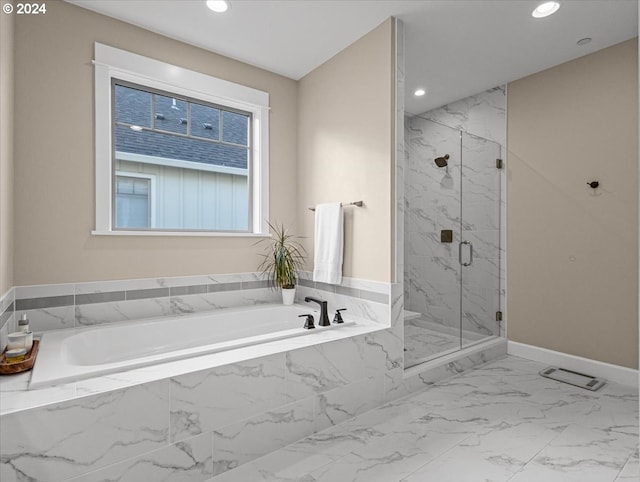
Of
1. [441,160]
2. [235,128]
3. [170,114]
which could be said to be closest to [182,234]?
[170,114]

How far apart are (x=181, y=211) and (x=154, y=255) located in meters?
0.49

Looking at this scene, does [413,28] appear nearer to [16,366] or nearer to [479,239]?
[479,239]

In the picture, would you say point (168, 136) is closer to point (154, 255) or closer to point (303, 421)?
point (154, 255)

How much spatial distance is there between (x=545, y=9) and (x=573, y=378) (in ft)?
8.68

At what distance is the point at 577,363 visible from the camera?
2.80m

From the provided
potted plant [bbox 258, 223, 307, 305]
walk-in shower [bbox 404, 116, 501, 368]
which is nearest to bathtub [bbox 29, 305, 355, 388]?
potted plant [bbox 258, 223, 307, 305]

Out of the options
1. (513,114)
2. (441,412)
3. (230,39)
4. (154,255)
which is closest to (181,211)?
(154,255)

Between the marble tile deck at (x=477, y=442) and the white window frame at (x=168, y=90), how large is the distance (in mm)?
1769

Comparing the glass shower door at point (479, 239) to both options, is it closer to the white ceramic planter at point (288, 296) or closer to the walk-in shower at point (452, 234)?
the walk-in shower at point (452, 234)

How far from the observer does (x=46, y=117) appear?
A: 2.14 m

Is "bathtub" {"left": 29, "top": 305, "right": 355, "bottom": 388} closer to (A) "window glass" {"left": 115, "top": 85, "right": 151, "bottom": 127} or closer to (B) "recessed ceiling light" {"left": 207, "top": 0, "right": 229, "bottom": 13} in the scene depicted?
(A) "window glass" {"left": 115, "top": 85, "right": 151, "bottom": 127}

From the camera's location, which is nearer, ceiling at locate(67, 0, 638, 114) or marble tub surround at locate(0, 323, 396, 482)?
marble tub surround at locate(0, 323, 396, 482)

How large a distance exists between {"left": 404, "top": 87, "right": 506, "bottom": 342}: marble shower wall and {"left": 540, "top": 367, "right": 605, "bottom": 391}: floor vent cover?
0.57 m

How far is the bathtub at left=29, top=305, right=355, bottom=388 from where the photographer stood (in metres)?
1.53
